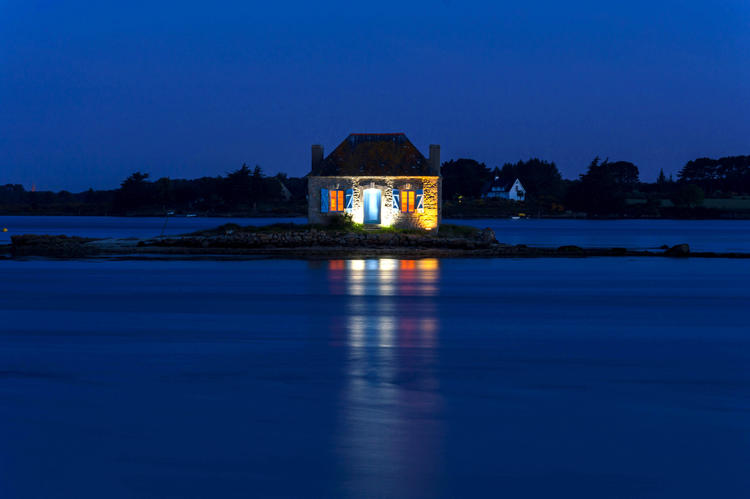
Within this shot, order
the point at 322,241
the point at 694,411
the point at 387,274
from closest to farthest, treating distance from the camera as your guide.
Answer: the point at 694,411 → the point at 387,274 → the point at 322,241

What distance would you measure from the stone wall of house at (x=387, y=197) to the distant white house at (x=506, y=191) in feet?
322

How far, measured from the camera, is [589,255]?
4081 centimetres

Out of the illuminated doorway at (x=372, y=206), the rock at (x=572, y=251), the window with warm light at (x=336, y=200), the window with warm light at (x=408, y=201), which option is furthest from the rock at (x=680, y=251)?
the window with warm light at (x=336, y=200)

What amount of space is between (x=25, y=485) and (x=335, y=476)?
7.75 ft

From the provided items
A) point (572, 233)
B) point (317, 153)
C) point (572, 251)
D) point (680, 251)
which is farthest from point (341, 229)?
point (572, 233)

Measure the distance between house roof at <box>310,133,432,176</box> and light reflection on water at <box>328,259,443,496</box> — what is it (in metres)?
18.6

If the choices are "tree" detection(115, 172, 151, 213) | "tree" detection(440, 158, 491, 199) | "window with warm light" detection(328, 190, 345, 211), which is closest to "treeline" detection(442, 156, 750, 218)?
"tree" detection(440, 158, 491, 199)

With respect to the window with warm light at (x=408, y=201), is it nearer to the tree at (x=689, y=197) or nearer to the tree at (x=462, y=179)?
the tree at (x=462, y=179)

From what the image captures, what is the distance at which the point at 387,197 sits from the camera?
133 feet

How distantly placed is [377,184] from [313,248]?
420cm

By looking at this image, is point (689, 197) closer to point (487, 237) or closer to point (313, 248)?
point (487, 237)

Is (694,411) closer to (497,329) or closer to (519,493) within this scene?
(519,493)

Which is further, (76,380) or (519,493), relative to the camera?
(76,380)

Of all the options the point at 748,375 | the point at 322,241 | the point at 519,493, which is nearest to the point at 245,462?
the point at 519,493
